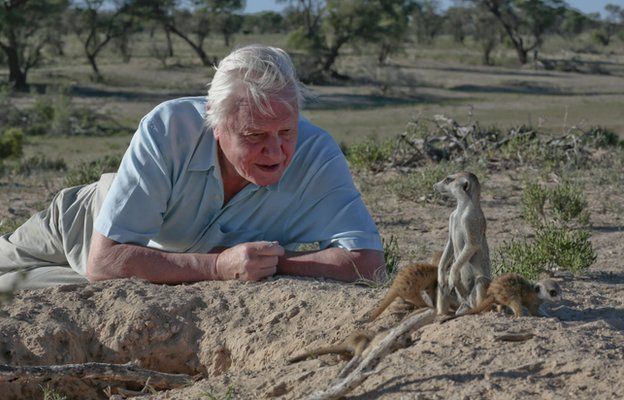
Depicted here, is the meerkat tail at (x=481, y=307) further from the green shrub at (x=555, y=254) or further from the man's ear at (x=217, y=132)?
the green shrub at (x=555, y=254)

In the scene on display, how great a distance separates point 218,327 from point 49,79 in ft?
95.9

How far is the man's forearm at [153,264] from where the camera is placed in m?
4.65

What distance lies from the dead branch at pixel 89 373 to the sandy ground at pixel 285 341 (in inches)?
6.4

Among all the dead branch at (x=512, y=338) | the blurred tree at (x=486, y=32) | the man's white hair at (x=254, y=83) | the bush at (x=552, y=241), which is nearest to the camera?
the dead branch at (x=512, y=338)

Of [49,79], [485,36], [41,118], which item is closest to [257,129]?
[41,118]

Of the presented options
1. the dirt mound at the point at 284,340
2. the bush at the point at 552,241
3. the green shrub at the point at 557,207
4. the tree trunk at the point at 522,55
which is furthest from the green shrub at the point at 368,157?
the tree trunk at the point at 522,55

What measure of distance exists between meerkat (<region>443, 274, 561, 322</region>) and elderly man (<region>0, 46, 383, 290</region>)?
3.86ft

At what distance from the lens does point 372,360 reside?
3.32 m

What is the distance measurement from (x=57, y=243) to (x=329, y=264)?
1.39 metres

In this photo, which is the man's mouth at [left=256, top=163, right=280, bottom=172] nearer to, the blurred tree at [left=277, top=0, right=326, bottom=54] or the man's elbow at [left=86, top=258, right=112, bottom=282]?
the man's elbow at [left=86, top=258, right=112, bottom=282]

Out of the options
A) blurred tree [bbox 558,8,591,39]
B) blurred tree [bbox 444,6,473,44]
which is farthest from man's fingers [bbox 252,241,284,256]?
blurred tree [bbox 558,8,591,39]

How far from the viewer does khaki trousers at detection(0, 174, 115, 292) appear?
16.7ft

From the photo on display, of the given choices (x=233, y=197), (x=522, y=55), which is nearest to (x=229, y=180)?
(x=233, y=197)

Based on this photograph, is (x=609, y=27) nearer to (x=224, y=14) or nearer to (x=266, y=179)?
(x=224, y=14)
